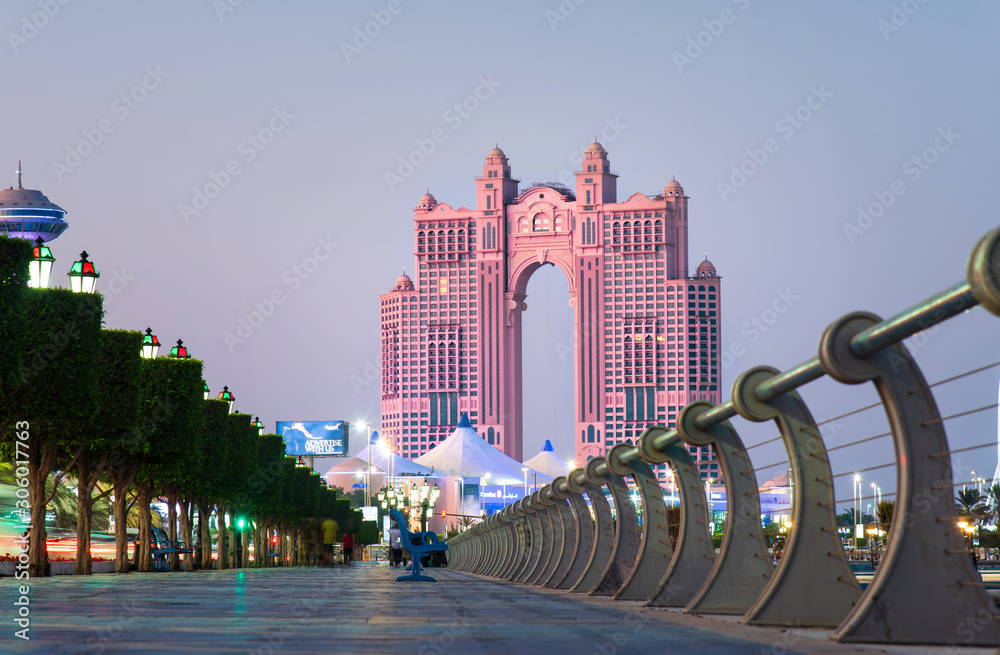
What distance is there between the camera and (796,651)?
240 inches

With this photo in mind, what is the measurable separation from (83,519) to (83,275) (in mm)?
7932

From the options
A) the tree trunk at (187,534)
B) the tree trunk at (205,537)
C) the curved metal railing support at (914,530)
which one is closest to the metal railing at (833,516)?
the curved metal railing support at (914,530)

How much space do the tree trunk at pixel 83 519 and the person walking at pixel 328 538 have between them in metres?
26.1

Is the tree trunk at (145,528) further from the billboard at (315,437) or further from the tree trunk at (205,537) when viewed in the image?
the billboard at (315,437)

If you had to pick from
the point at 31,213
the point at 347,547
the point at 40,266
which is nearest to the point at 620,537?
the point at 40,266

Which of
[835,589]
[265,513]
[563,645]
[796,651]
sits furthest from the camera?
[265,513]

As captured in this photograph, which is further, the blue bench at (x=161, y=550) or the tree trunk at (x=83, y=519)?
the blue bench at (x=161, y=550)

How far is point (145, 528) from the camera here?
37.5m

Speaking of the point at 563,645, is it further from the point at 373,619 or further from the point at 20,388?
the point at 20,388

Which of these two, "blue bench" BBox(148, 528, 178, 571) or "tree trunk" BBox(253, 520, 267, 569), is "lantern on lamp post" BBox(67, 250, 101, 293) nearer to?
"blue bench" BBox(148, 528, 178, 571)

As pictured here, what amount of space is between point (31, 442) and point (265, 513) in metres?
33.2

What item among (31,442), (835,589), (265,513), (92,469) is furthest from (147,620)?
(265,513)

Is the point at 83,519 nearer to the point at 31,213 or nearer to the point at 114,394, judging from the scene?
the point at 114,394

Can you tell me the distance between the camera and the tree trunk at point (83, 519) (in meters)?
29.8
